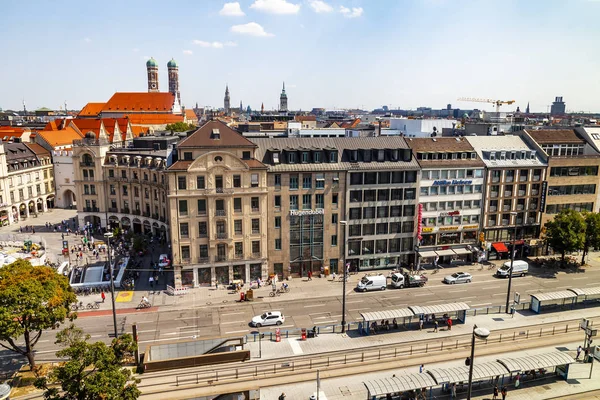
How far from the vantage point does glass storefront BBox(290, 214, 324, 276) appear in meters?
68.6

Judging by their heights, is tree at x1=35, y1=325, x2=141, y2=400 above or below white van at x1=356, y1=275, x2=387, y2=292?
above

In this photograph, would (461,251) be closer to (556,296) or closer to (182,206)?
(556,296)

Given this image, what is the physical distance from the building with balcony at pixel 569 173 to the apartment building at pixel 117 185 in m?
69.4

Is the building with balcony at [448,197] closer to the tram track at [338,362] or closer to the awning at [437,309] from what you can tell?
the awning at [437,309]

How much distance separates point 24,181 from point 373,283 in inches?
3448

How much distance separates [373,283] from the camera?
6600 cm

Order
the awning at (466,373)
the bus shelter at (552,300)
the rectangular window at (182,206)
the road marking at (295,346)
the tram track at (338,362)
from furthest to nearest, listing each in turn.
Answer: the rectangular window at (182,206)
the bus shelter at (552,300)
the road marking at (295,346)
the tram track at (338,362)
the awning at (466,373)

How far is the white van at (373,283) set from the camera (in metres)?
65.9

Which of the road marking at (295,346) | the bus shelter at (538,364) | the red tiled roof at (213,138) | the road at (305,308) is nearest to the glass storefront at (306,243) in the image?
the road at (305,308)

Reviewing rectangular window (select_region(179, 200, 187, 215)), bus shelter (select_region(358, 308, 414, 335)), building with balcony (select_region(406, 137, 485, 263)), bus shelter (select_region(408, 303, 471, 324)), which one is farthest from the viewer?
building with balcony (select_region(406, 137, 485, 263))

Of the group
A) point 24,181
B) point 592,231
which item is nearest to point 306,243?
point 592,231

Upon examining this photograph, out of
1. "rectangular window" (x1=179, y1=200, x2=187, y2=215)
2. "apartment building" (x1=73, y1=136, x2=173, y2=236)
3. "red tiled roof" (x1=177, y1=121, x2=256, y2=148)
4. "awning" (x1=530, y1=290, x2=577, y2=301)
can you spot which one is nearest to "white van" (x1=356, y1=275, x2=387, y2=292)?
"awning" (x1=530, y1=290, x2=577, y2=301)

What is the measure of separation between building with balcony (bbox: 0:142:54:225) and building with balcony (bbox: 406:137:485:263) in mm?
87392

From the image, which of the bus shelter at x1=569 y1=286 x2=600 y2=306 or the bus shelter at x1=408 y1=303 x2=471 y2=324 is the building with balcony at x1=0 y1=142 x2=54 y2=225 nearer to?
the bus shelter at x1=408 y1=303 x2=471 y2=324
